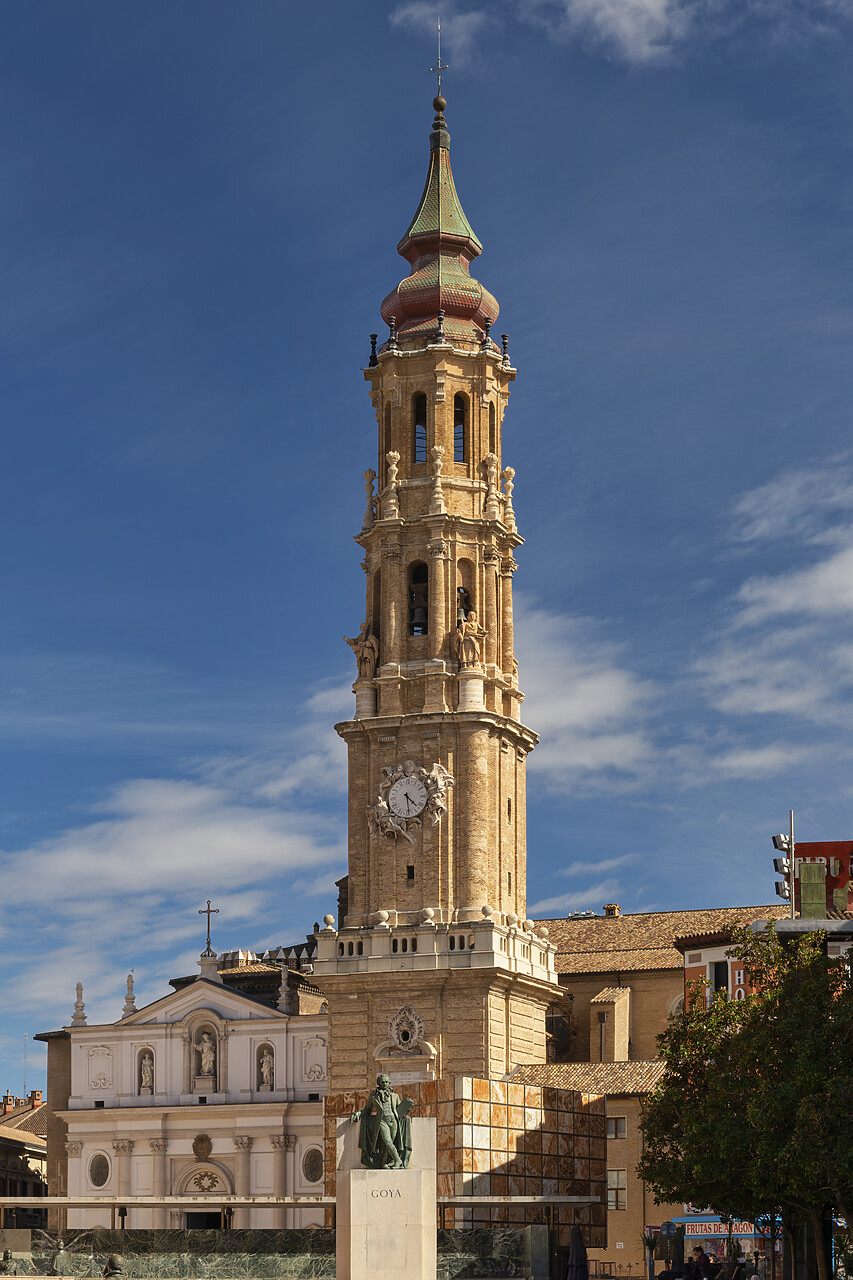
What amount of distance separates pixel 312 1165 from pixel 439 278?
1562 inches

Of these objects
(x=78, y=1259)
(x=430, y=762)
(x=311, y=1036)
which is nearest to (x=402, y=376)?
(x=430, y=762)

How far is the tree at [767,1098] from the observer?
44125mm

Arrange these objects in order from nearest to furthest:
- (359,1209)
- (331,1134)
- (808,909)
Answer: (359,1209) → (808,909) → (331,1134)

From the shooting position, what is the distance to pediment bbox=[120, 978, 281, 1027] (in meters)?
88.4

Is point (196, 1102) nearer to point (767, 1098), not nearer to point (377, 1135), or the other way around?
point (767, 1098)

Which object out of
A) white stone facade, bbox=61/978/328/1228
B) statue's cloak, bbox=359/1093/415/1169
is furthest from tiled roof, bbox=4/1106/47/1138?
statue's cloak, bbox=359/1093/415/1169

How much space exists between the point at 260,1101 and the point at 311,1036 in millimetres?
3648

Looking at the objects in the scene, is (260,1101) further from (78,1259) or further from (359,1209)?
(359,1209)

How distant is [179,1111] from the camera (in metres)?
87.2

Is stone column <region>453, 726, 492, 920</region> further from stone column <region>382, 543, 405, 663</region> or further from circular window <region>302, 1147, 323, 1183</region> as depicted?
circular window <region>302, 1147, 323, 1183</region>

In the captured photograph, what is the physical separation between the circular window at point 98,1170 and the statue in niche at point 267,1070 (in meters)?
8.36

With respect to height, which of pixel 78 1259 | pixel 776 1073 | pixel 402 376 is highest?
pixel 402 376

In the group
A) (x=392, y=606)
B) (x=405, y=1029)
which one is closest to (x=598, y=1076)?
(x=405, y=1029)

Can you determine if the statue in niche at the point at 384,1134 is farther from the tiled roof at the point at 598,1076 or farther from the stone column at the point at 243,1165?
the stone column at the point at 243,1165
